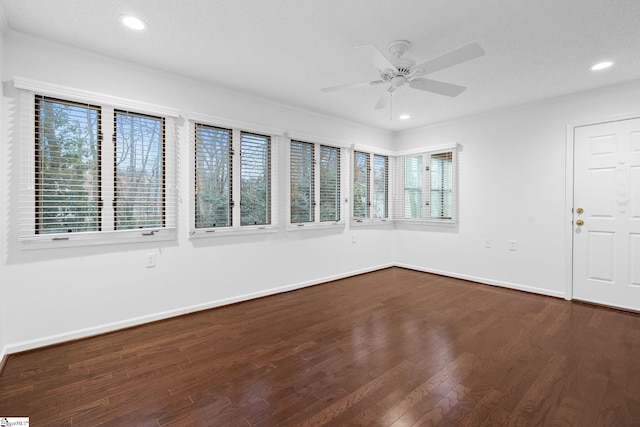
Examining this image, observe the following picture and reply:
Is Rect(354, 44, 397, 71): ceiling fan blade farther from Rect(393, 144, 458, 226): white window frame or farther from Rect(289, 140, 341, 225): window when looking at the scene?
Rect(393, 144, 458, 226): white window frame

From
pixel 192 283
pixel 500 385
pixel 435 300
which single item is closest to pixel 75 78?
pixel 192 283

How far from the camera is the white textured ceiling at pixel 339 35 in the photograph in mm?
2229

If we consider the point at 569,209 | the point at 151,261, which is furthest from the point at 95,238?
the point at 569,209

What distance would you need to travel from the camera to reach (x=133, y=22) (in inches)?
95.3

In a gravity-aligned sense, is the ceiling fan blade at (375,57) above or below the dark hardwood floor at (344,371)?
above

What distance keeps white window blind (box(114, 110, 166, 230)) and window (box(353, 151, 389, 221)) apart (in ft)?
10.1

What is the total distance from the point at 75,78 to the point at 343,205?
145 inches

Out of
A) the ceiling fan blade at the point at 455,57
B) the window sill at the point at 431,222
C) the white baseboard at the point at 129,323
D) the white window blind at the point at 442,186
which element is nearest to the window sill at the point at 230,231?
the white baseboard at the point at 129,323

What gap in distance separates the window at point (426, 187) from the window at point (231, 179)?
285 cm

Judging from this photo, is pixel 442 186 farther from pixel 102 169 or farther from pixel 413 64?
pixel 102 169

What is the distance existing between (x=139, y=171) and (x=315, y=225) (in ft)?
7.98

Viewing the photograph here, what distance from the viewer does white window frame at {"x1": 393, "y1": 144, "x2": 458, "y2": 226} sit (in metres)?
5.17

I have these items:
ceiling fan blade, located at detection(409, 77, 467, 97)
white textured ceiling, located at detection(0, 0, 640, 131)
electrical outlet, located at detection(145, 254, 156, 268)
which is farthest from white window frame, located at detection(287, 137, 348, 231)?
ceiling fan blade, located at detection(409, 77, 467, 97)

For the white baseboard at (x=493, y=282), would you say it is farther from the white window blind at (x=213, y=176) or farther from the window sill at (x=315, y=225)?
the white window blind at (x=213, y=176)
